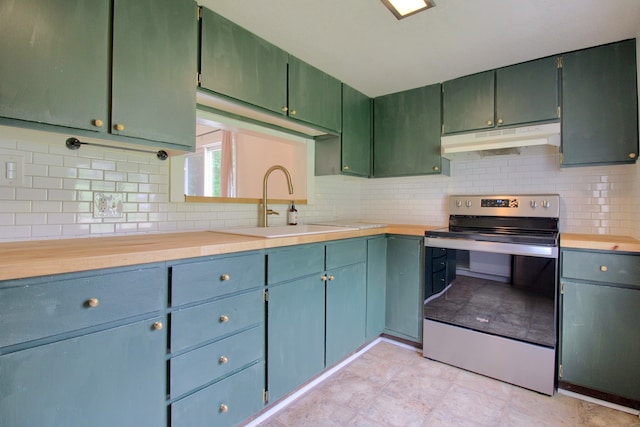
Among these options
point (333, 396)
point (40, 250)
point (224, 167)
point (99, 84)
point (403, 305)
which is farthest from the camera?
point (224, 167)

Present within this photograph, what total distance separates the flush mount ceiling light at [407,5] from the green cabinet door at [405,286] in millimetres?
1522

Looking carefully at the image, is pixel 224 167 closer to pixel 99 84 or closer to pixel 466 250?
pixel 99 84

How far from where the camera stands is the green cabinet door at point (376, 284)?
2.39 m

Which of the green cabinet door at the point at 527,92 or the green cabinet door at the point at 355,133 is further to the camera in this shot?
the green cabinet door at the point at 355,133

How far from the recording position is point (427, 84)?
2619 mm

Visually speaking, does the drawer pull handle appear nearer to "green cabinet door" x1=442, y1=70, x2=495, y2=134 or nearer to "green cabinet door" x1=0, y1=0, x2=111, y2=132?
"green cabinet door" x1=0, y1=0, x2=111, y2=132

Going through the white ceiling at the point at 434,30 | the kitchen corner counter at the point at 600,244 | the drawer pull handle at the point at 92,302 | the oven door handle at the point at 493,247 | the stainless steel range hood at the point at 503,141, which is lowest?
the drawer pull handle at the point at 92,302

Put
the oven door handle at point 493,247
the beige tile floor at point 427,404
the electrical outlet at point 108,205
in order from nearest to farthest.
A: 1. the electrical outlet at point 108,205
2. the beige tile floor at point 427,404
3. the oven door handle at point 493,247

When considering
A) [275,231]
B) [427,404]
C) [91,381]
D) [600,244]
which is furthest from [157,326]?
[600,244]

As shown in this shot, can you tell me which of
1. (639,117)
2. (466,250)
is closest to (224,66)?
(466,250)

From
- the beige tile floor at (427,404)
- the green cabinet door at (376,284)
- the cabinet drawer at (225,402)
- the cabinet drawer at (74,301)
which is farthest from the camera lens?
the green cabinet door at (376,284)

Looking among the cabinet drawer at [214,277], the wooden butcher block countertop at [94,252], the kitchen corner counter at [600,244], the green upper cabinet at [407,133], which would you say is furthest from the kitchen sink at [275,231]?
the kitchen corner counter at [600,244]

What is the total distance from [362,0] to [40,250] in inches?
69.9

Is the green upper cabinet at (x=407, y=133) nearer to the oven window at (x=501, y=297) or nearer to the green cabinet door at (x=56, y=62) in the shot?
the oven window at (x=501, y=297)
